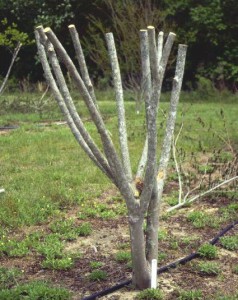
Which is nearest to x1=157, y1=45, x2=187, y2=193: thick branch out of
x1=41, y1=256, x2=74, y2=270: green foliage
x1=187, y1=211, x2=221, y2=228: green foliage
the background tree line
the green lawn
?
x1=41, y1=256, x2=74, y2=270: green foliage

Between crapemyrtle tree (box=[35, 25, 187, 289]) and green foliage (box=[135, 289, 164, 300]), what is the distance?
136mm

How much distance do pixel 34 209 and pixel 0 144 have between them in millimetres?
4012

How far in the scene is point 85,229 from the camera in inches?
213

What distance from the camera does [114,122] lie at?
1270 centimetres

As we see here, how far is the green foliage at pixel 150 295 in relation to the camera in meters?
3.85

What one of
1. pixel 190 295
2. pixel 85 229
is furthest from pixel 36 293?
pixel 85 229

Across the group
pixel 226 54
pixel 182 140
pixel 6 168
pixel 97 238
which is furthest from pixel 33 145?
pixel 226 54

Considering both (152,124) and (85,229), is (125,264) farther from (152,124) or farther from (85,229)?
(152,124)

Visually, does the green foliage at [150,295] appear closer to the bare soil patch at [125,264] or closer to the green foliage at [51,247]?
the bare soil patch at [125,264]

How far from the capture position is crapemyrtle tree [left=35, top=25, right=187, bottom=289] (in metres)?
3.54

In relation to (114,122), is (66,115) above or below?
above

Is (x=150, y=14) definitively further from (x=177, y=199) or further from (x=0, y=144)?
(x=177, y=199)

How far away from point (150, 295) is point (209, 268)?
729mm

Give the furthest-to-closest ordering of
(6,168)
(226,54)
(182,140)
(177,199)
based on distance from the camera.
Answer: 1. (226,54)
2. (182,140)
3. (6,168)
4. (177,199)
